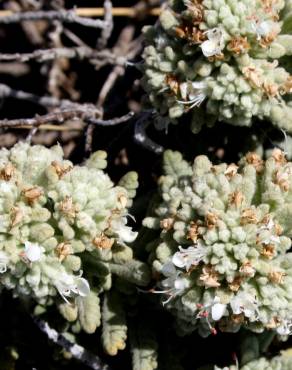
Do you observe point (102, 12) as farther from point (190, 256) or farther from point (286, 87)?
point (190, 256)

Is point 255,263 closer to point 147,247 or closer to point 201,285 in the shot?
point 201,285

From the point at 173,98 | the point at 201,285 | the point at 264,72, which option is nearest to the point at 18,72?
the point at 173,98

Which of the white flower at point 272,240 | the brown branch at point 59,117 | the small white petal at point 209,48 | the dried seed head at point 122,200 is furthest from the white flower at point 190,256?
the brown branch at point 59,117

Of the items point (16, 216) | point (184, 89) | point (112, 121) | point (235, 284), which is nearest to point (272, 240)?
point (235, 284)

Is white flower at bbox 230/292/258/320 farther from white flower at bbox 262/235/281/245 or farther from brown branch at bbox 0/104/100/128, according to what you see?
brown branch at bbox 0/104/100/128

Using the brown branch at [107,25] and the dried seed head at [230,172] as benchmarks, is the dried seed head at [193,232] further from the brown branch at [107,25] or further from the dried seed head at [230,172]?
the brown branch at [107,25]

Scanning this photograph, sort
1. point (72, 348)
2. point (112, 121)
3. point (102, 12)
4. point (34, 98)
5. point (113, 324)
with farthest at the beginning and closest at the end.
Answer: point (102, 12) → point (34, 98) → point (112, 121) → point (72, 348) → point (113, 324)
